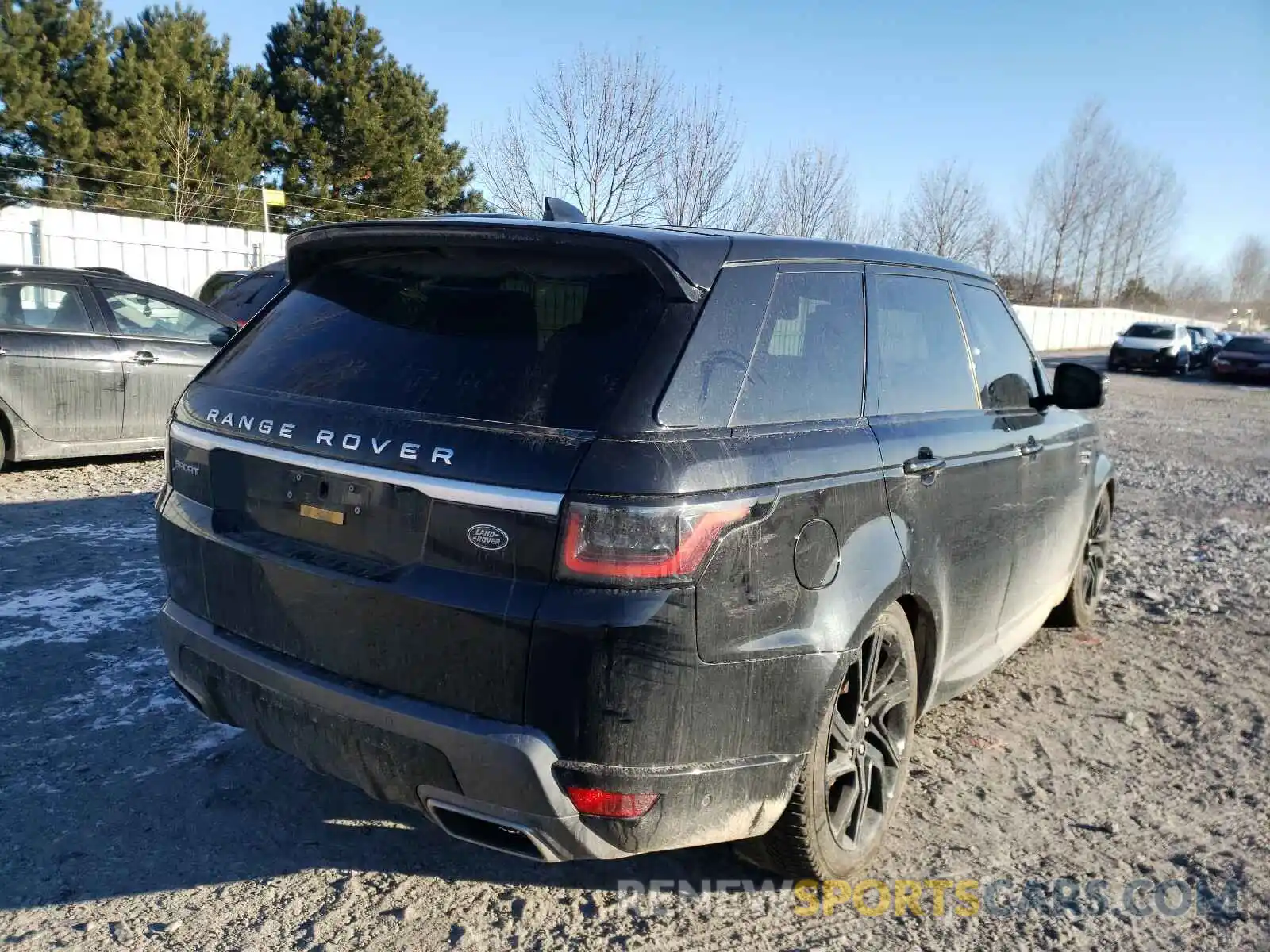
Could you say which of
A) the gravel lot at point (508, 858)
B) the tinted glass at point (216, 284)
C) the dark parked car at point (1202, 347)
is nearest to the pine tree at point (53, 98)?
the tinted glass at point (216, 284)

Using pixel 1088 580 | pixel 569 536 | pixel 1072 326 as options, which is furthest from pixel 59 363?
pixel 1072 326

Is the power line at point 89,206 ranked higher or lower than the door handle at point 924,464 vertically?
higher

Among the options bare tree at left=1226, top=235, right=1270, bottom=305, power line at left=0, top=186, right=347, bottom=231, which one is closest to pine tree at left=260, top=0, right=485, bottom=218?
power line at left=0, top=186, right=347, bottom=231

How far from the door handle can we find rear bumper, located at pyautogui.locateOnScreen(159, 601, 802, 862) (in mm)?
988

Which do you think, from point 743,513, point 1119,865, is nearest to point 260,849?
point 743,513

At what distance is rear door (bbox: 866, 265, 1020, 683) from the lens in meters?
3.00

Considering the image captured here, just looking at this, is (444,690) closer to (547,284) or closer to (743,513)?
(743,513)

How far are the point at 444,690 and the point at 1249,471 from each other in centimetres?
1224

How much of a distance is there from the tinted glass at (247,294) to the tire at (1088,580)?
10.0 meters

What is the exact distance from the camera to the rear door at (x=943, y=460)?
9.84 feet

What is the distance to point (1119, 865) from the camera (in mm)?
3049

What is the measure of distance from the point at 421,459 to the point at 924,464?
1.59 metres

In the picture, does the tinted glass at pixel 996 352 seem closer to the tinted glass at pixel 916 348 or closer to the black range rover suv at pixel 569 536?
the tinted glass at pixel 916 348

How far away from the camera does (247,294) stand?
42.2ft
